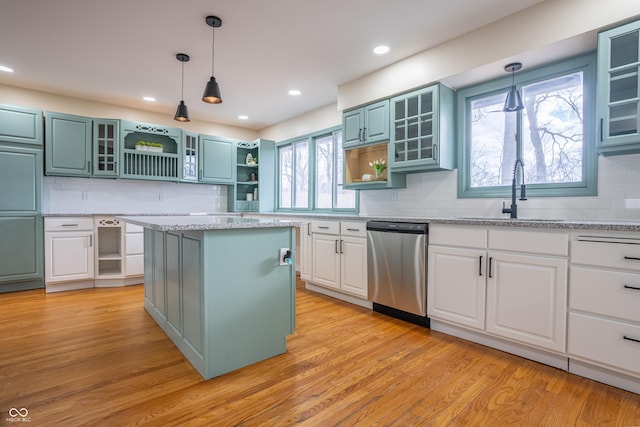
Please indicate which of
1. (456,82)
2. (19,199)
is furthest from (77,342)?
(456,82)

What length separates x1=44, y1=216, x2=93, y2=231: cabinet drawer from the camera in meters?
3.78

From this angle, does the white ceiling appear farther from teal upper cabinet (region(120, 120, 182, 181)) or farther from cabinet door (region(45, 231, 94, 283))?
cabinet door (region(45, 231, 94, 283))

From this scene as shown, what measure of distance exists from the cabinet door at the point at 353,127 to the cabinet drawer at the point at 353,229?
102 centimetres

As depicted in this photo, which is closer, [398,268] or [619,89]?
[619,89]

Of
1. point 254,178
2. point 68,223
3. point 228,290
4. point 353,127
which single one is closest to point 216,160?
point 254,178

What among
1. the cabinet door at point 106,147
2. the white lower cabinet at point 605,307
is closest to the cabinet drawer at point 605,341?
the white lower cabinet at point 605,307

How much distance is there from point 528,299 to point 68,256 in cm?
482

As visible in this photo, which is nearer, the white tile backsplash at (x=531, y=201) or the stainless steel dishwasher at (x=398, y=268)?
the white tile backsplash at (x=531, y=201)

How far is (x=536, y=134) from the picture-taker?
269 cm

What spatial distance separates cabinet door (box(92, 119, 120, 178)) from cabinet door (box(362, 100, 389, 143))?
347 cm

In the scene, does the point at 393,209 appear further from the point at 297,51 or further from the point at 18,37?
the point at 18,37

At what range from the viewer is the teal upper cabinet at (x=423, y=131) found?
298 cm

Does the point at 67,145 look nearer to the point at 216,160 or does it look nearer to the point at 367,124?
the point at 216,160

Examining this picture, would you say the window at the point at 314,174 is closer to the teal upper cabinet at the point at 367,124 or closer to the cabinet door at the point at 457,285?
the teal upper cabinet at the point at 367,124
